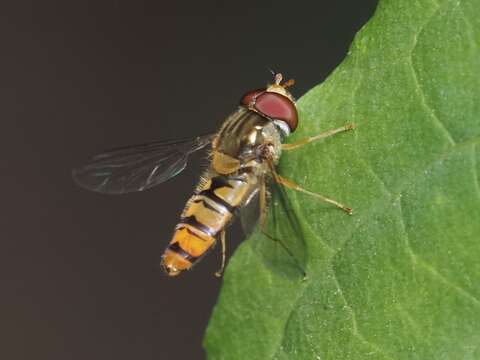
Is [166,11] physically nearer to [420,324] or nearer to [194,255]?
[194,255]

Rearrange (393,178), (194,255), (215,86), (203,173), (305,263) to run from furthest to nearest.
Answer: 1. (215,86)
2. (203,173)
3. (194,255)
4. (305,263)
5. (393,178)

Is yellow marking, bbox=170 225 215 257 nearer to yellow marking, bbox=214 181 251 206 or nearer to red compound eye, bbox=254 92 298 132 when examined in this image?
yellow marking, bbox=214 181 251 206

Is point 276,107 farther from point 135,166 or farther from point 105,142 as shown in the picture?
point 105,142

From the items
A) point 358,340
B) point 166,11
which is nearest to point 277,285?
point 358,340

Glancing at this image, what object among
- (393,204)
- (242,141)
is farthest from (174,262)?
(393,204)

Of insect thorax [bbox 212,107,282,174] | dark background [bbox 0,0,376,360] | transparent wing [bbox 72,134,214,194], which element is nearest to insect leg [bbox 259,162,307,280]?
insect thorax [bbox 212,107,282,174]

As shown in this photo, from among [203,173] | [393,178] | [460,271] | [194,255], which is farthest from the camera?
[203,173]

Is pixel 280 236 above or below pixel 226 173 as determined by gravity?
below
